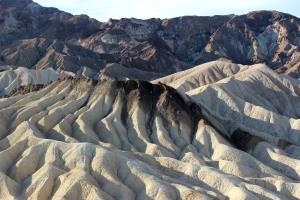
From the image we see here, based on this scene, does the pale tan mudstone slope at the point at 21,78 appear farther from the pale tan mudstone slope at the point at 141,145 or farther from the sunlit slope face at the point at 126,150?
the sunlit slope face at the point at 126,150

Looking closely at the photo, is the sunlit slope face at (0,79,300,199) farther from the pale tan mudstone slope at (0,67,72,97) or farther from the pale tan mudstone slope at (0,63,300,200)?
the pale tan mudstone slope at (0,67,72,97)

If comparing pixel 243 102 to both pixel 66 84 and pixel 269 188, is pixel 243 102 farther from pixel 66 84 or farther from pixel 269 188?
pixel 269 188

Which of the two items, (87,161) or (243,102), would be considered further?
(243,102)

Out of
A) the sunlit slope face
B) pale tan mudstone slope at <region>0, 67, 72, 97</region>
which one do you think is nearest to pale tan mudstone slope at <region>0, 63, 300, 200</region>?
the sunlit slope face

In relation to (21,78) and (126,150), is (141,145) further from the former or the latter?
(21,78)

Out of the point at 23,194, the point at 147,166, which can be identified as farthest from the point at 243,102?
the point at 23,194

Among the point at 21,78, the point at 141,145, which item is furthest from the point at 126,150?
the point at 21,78
